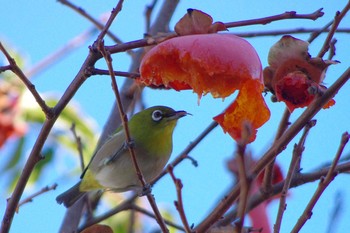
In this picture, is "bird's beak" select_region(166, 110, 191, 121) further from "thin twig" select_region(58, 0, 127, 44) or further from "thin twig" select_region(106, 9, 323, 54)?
"thin twig" select_region(106, 9, 323, 54)

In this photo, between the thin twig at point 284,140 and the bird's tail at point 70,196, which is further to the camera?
the bird's tail at point 70,196

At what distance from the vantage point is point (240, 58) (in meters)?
1.62

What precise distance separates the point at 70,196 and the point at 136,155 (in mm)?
384

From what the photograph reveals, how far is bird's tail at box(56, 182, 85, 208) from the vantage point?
3.22 meters

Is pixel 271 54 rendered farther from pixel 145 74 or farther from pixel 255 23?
pixel 145 74

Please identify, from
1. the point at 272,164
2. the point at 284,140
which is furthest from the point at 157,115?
the point at 284,140

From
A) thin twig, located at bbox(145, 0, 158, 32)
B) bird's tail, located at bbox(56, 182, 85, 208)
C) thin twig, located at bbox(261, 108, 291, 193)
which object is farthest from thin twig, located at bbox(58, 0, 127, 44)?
thin twig, located at bbox(261, 108, 291, 193)

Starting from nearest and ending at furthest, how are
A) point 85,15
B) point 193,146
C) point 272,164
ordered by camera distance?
point 272,164 < point 193,146 < point 85,15

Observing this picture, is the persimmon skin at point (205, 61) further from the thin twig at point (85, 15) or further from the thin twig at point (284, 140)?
the thin twig at point (85, 15)

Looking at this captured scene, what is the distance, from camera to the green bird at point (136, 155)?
11.0ft

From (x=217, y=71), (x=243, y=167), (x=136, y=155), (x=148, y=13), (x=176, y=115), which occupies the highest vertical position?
(x=148, y=13)

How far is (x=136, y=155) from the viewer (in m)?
3.38

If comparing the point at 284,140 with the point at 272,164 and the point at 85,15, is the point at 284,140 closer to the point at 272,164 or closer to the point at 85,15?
the point at 272,164

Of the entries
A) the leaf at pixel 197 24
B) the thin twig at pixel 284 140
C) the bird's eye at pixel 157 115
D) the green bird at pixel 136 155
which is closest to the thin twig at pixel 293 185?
the leaf at pixel 197 24
